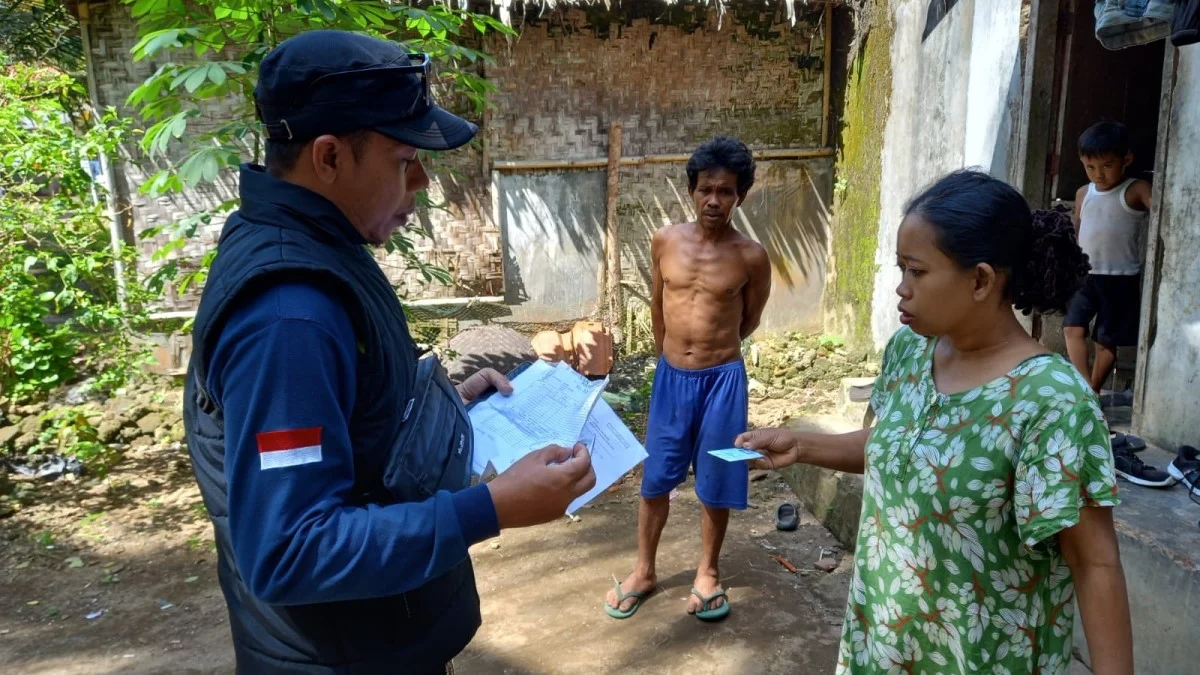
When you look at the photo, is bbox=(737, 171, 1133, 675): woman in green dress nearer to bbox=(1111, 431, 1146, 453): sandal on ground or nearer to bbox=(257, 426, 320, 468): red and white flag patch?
bbox=(257, 426, 320, 468): red and white flag patch

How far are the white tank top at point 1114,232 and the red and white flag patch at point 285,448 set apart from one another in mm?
4294

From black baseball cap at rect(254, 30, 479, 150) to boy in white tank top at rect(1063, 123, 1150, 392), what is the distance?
13.2 feet

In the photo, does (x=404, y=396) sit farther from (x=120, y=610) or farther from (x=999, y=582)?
(x=120, y=610)

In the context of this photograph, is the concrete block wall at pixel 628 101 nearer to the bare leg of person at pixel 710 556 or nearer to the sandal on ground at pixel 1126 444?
the bare leg of person at pixel 710 556

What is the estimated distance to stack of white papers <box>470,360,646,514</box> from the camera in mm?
1470

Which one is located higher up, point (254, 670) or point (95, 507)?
point (254, 670)

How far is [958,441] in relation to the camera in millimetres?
1419

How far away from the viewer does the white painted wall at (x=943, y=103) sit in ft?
14.2

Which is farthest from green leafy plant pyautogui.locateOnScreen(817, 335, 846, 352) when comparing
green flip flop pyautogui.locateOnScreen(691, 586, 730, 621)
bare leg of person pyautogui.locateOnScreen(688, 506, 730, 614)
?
green flip flop pyautogui.locateOnScreen(691, 586, 730, 621)

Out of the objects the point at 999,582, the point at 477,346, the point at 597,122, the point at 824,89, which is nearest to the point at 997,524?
the point at 999,582

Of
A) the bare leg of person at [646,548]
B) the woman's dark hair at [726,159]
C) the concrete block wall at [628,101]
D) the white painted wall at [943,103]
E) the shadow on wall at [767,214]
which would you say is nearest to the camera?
the woman's dark hair at [726,159]

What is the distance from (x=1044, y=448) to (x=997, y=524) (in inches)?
7.4

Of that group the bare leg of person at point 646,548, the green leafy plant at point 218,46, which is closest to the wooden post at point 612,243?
the green leafy plant at point 218,46

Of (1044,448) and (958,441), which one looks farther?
(958,441)
